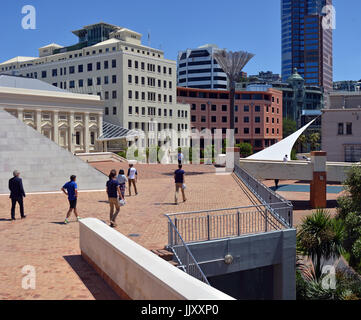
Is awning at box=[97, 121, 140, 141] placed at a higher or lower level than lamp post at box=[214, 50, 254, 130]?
lower

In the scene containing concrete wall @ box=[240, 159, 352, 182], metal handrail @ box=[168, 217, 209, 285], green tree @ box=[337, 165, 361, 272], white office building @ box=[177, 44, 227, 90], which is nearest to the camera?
metal handrail @ box=[168, 217, 209, 285]

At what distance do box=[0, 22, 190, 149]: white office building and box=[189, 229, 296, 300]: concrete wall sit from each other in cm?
5880

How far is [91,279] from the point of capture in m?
9.38

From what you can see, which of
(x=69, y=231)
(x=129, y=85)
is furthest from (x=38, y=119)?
(x=69, y=231)

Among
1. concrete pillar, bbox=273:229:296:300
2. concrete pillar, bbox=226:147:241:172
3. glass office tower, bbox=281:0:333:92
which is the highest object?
glass office tower, bbox=281:0:333:92

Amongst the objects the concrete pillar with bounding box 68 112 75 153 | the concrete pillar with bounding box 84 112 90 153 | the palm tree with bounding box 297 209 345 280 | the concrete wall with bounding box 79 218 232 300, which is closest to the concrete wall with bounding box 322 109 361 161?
the concrete pillar with bounding box 84 112 90 153

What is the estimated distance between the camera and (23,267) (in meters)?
10.2

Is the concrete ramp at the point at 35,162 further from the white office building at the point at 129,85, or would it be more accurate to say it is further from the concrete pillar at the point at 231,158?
the white office building at the point at 129,85

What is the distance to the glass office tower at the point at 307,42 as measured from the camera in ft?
611

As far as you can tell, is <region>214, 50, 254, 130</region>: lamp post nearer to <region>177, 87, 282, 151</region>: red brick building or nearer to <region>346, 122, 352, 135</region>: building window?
<region>346, 122, 352, 135</region>: building window

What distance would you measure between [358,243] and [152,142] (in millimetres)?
64799

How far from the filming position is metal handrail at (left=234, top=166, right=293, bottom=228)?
16359 mm

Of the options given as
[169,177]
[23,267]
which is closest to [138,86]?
[169,177]
